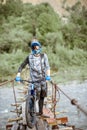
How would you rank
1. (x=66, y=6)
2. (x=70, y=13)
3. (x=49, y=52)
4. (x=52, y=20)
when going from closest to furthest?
(x=49, y=52) → (x=52, y=20) → (x=70, y=13) → (x=66, y=6)

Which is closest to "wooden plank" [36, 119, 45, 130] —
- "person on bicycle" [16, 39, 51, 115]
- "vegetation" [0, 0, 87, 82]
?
"person on bicycle" [16, 39, 51, 115]

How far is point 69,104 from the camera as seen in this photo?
49.9 ft

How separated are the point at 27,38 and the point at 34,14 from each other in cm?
423

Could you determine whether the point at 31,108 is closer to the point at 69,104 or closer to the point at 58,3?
the point at 69,104

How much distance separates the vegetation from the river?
6.86 ft

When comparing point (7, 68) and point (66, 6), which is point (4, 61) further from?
point (66, 6)

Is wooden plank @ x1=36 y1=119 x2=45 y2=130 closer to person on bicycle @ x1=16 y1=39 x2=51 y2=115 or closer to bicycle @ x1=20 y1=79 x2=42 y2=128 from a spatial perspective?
bicycle @ x1=20 y1=79 x2=42 y2=128

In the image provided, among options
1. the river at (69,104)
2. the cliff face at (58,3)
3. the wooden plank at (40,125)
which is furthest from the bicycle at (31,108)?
the cliff face at (58,3)

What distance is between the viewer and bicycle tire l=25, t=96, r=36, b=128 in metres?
6.99

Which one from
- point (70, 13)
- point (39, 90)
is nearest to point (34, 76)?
point (39, 90)

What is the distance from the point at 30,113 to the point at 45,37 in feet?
67.9

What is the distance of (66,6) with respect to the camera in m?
37.8

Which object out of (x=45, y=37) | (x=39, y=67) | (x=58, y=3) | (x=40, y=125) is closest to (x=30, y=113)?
(x=40, y=125)

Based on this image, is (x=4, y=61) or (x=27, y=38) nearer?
(x=4, y=61)
